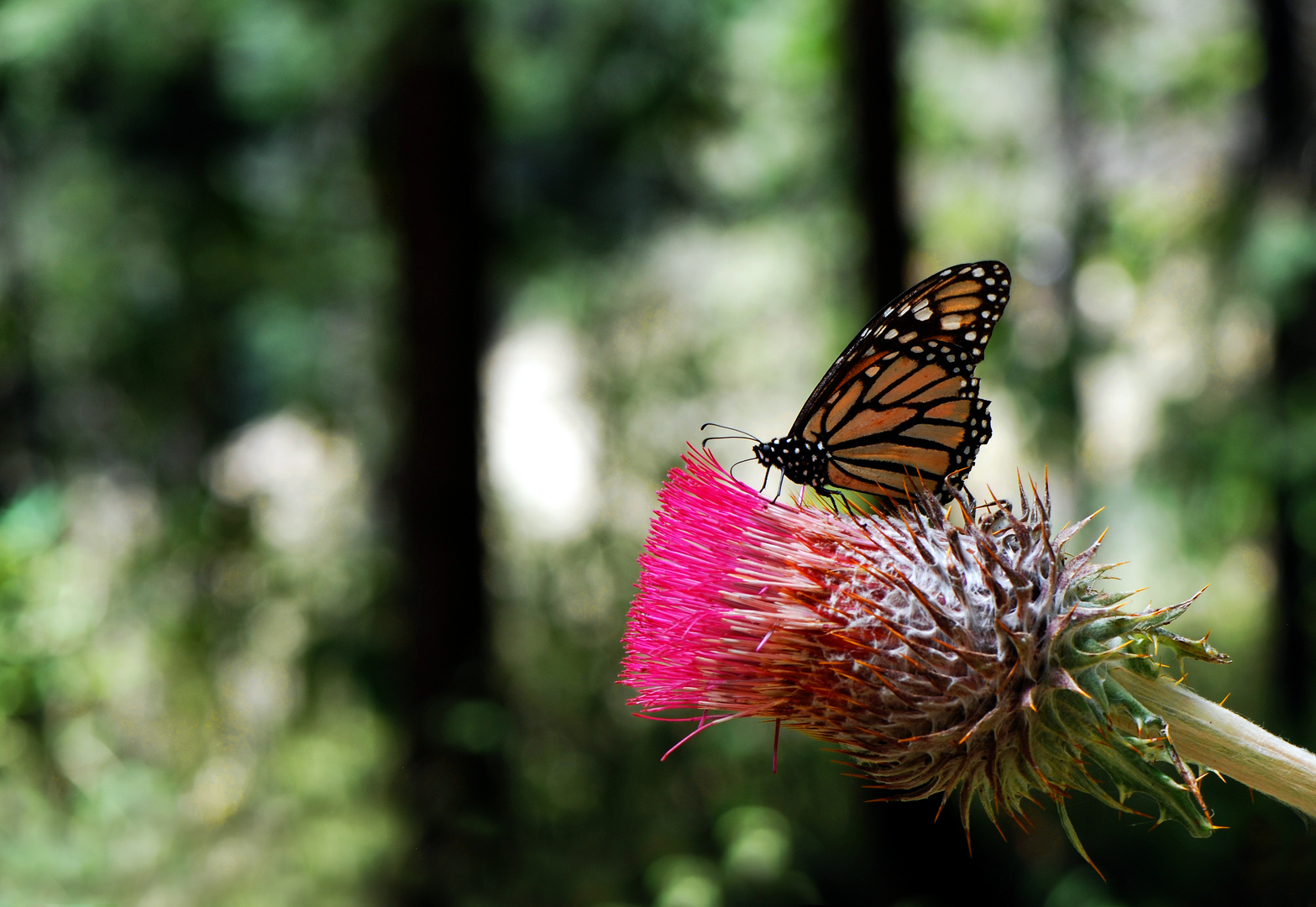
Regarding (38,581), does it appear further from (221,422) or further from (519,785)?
(221,422)

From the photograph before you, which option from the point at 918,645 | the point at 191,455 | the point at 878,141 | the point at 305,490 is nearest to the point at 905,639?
the point at 918,645

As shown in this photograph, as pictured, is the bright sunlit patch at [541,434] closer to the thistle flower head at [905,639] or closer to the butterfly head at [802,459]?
the butterfly head at [802,459]

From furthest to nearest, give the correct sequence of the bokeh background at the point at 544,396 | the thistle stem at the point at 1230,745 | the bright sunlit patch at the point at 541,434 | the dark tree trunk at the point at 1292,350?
the bright sunlit patch at the point at 541,434 → the dark tree trunk at the point at 1292,350 → the bokeh background at the point at 544,396 → the thistle stem at the point at 1230,745

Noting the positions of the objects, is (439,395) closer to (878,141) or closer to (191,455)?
(878,141)

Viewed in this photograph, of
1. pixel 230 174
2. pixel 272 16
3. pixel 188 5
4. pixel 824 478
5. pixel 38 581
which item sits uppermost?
pixel 230 174

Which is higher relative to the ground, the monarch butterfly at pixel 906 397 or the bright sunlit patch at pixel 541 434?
the bright sunlit patch at pixel 541 434

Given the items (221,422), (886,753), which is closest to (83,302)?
(221,422)

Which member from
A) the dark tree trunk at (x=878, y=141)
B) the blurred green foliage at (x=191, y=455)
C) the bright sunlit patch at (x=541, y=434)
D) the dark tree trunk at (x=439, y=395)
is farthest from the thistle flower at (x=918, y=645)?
the bright sunlit patch at (x=541, y=434)

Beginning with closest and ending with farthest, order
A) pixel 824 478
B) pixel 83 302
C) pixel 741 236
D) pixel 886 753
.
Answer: pixel 886 753 → pixel 824 478 → pixel 83 302 → pixel 741 236
